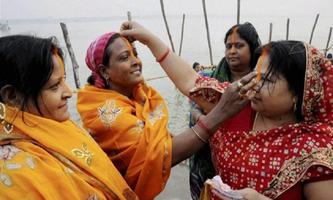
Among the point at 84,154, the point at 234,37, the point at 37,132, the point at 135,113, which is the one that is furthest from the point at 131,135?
the point at 234,37

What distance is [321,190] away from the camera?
58.3 inches

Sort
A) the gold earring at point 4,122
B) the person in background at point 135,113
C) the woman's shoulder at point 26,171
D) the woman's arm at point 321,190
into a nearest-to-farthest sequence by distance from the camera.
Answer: the woman's shoulder at point 26,171 < the gold earring at point 4,122 < the woman's arm at point 321,190 < the person in background at point 135,113

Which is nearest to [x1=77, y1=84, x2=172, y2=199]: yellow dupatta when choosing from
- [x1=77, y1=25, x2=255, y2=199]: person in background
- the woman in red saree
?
[x1=77, y1=25, x2=255, y2=199]: person in background

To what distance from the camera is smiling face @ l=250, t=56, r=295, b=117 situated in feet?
5.47

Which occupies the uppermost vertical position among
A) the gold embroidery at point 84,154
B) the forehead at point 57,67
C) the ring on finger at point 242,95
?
the forehead at point 57,67

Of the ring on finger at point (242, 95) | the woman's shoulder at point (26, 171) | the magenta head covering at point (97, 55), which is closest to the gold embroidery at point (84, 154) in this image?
the woman's shoulder at point (26, 171)

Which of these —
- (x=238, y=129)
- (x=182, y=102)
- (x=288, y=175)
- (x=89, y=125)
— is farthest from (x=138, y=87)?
(x=182, y=102)

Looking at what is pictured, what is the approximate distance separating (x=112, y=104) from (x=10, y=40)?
2.22 ft

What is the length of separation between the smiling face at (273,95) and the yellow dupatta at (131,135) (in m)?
0.54

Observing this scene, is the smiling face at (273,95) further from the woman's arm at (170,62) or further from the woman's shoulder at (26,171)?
the woman's shoulder at (26,171)

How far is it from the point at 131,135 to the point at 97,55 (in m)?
0.52

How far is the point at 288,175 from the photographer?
154cm

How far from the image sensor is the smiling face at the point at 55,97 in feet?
4.65

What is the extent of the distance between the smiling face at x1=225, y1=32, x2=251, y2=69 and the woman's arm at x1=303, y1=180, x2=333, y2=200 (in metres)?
1.66
